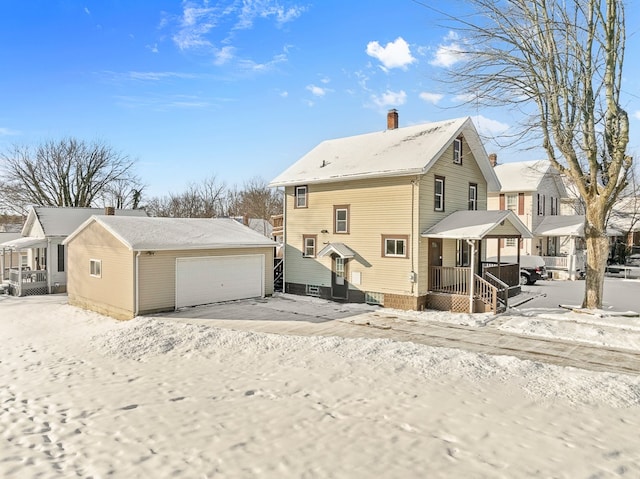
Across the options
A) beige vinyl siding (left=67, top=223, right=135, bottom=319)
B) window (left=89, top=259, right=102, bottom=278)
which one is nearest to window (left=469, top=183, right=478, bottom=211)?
beige vinyl siding (left=67, top=223, right=135, bottom=319)

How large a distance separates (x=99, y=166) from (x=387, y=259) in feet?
118

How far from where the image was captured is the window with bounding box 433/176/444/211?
55.1 ft

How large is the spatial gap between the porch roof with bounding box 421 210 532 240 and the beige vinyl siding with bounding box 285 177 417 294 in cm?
111

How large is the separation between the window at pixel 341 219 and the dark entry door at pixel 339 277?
3.87 feet

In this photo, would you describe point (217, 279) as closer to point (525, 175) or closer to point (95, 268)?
point (95, 268)

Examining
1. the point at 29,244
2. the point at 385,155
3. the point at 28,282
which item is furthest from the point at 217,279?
the point at 28,282

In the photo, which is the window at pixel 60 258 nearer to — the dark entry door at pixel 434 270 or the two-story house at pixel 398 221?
the two-story house at pixel 398 221

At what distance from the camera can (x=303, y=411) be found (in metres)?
6.80

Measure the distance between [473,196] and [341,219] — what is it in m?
6.28

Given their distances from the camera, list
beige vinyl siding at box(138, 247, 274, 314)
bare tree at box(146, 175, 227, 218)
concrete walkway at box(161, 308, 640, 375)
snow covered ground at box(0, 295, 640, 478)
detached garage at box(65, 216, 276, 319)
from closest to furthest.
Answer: snow covered ground at box(0, 295, 640, 478), concrete walkway at box(161, 308, 640, 375), beige vinyl siding at box(138, 247, 274, 314), detached garage at box(65, 216, 276, 319), bare tree at box(146, 175, 227, 218)

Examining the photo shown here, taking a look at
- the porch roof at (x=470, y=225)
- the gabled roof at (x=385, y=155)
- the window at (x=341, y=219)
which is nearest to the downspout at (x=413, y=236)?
the porch roof at (x=470, y=225)

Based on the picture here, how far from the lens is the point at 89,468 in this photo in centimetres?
509

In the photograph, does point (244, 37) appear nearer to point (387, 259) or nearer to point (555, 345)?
point (387, 259)

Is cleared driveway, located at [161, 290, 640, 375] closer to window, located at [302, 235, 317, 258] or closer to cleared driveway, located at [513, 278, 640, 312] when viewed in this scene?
window, located at [302, 235, 317, 258]
